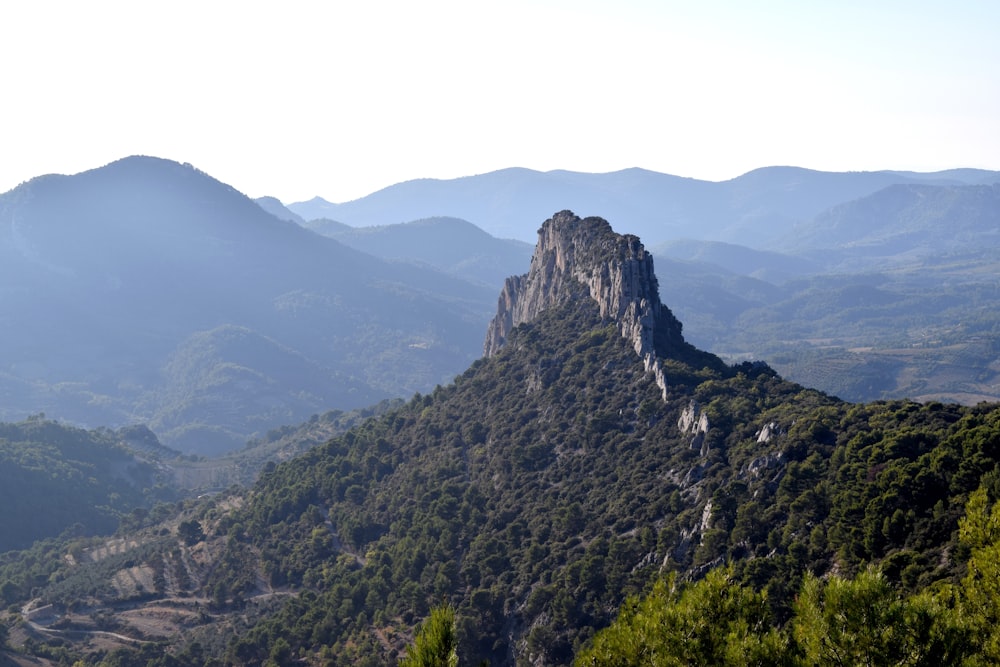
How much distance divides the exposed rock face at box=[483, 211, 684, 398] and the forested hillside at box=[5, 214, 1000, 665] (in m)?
0.46

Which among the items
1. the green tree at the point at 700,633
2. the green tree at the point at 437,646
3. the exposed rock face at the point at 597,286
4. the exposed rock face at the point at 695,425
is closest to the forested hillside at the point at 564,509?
the exposed rock face at the point at 695,425

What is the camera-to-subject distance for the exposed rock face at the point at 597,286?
87.2 meters

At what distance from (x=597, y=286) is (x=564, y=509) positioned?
3394cm

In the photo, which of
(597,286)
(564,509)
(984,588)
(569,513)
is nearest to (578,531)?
(569,513)

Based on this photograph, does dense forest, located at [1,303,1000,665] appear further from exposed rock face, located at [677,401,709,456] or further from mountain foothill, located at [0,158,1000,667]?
exposed rock face, located at [677,401,709,456]

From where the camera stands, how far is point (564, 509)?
235 feet

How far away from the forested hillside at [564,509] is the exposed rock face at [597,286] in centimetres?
46

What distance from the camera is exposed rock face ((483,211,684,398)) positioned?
87.2 m

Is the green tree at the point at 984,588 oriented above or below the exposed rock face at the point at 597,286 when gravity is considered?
below

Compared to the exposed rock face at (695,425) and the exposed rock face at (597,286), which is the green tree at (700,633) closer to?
the exposed rock face at (695,425)

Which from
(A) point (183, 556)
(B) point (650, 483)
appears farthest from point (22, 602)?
(B) point (650, 483)

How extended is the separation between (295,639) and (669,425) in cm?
3597

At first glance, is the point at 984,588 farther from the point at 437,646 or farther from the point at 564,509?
the point at 564,509

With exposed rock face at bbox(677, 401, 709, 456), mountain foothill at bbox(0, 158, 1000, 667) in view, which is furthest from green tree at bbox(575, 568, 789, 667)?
exposed rock face at bbox(677, 401, 709, 456)
